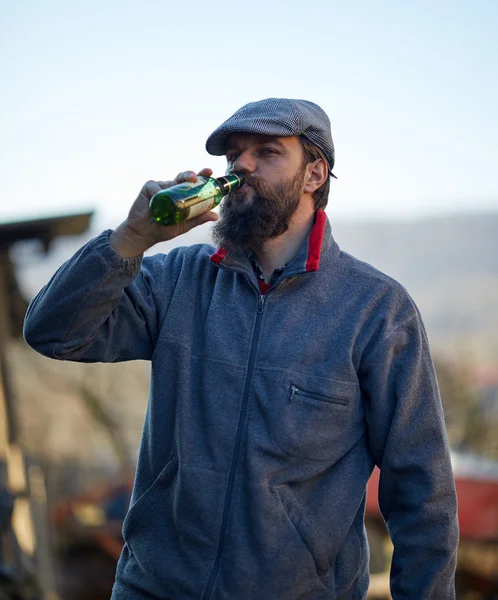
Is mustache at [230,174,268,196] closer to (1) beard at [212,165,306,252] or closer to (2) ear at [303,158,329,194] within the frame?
(1) beard at [212,165,306,252]

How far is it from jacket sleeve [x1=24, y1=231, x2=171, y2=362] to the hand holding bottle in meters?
0.03

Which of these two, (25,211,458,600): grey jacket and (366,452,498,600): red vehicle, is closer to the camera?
(25,211,458,600): grey jacket

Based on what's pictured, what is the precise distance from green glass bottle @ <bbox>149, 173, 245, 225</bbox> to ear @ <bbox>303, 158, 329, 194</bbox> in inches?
18.1

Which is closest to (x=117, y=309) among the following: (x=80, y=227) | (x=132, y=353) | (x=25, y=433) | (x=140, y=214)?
(x=132, y=353)

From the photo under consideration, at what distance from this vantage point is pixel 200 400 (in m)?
2.25

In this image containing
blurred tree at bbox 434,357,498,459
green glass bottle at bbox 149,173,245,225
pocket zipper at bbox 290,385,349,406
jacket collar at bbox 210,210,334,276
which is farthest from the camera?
blurred tree at bbox 434,357,498,459

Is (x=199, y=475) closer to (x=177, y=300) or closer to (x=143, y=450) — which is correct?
(x=143, y=450)

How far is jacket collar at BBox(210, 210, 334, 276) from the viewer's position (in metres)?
2.33

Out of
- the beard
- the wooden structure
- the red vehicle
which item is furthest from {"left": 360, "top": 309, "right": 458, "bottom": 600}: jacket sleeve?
the red vehicle

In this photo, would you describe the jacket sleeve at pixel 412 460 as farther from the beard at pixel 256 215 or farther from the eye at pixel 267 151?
the eye at pixel 267 151

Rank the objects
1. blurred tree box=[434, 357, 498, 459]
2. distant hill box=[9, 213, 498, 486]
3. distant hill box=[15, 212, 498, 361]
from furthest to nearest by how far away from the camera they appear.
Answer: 1. distant hill box=[15, 212, 498, 361]
2. blurred tree box=[434, 357, 498, 459]
3. distant hill box=[9, 213, 498, 486]

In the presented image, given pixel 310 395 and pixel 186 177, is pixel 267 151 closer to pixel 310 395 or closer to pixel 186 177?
pixel 186 177

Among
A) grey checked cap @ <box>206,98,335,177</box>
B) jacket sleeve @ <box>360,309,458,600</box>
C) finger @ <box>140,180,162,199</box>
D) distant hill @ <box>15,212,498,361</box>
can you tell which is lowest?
distant hill @ <box>15,212,498,361</box>

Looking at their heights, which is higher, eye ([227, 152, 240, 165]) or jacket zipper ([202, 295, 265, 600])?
eye ([227, 152, 240, 165])
